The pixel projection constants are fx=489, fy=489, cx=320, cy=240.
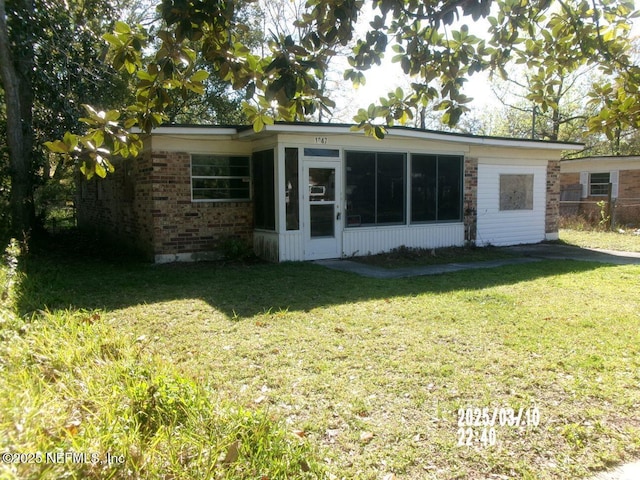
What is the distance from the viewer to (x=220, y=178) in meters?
11.1

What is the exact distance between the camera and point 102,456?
2.40m

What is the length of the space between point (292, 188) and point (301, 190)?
0.20m

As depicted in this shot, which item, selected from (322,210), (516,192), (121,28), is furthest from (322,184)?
(121,28)

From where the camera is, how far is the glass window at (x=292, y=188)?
10328mm

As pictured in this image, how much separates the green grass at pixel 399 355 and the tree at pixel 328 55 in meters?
1.83

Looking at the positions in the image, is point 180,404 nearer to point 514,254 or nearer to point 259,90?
point 259,90

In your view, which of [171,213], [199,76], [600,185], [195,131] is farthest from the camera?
[600,185]

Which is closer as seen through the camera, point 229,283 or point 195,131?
point 229,283

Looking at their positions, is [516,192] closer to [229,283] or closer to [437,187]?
[437,187]

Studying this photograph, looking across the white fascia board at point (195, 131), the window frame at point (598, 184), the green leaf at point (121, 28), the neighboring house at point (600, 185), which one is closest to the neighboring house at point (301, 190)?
the white fascia board at point (195, 131)

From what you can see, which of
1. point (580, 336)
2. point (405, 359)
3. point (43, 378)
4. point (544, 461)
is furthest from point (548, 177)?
point (43, 378)
